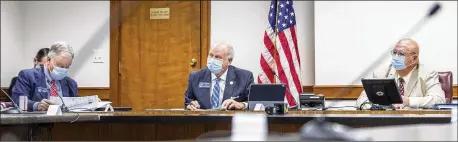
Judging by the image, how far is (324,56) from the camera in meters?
5.41

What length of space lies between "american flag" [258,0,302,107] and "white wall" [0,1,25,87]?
2.55 metres

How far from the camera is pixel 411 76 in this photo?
395 cm

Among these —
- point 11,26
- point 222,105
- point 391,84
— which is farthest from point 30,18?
point 391,84

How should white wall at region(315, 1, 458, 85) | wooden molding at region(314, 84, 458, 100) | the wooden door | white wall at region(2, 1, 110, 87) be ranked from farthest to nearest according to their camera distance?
1. white wall at region(2, 1, 110, 87)
2. the wooden door
3. wooden molding at region(314, 84, 458, 100)
4. white wall at region(315, 1, 458, 85)

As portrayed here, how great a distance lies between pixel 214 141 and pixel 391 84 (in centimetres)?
232

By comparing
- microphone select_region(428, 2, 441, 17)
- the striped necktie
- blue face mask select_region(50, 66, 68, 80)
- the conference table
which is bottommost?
the conference table

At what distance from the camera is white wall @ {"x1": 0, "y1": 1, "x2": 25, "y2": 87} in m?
6.04

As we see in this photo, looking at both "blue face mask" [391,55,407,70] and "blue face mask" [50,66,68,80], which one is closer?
"blue face mask" [391,55,407,70]

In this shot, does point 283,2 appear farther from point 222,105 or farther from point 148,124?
point 148,124

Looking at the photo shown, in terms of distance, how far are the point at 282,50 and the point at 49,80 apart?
2062 millimetres

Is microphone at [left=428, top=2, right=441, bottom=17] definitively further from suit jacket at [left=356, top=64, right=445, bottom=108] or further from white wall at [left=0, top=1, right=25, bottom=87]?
white wall at [left=0, top=1, right=25, bottom=87]

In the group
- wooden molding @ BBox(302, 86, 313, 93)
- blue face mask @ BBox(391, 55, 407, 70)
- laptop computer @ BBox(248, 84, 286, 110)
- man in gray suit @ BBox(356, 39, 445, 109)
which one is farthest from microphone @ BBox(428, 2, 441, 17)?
wooden molding @ BBox(302, 86, 313, 93)

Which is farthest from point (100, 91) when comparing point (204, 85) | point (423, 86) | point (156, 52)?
point (423, 86)

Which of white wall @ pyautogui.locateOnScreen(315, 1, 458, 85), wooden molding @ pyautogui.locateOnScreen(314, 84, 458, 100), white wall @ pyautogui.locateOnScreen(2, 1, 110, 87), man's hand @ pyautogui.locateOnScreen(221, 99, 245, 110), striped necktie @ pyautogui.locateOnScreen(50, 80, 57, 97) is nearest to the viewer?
man's hand @ pyautogui.locateOnScreen(221, 99, 245, 110)
